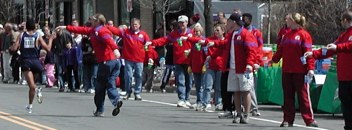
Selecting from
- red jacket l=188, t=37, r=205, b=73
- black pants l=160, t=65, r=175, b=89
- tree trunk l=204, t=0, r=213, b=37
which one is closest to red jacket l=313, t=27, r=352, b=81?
red jacket l=188, t=37, r=205, b=73

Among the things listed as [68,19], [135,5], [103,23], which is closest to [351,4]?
[135,5]

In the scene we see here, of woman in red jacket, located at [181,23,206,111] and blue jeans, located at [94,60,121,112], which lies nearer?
blue jeans, located at [94,60,121,112]

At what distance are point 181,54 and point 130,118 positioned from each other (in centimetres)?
286

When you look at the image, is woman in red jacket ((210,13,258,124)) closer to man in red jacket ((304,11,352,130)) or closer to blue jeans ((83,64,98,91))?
man in red jacket ((304,11,352,130))

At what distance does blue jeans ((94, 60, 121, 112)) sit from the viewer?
54.9 feet

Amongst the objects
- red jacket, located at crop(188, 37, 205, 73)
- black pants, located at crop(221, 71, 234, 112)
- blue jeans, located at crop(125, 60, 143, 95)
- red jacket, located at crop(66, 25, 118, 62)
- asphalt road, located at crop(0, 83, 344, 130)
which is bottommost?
asphalt road, located at crop(0, 83, 344, 130)

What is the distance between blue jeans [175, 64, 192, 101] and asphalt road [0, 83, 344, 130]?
1.08ft

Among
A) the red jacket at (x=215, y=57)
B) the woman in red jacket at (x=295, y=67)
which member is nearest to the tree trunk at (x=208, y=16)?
the red jacket at (x=215, y=57)

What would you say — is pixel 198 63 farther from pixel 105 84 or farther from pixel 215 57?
pixel 105 84

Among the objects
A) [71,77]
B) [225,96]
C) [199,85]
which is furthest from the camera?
[71,77]

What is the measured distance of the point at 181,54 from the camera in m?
19.2

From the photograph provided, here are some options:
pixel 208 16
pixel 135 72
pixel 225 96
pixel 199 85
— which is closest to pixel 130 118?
pixel 225 96

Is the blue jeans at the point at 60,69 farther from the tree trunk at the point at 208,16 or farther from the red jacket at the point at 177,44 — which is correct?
the red jacket at the point at 177,44

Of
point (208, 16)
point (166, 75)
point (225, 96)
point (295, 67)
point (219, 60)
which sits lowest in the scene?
point (225, 96)
